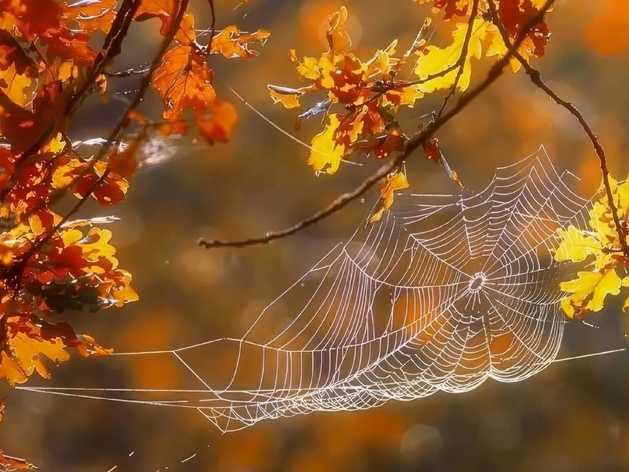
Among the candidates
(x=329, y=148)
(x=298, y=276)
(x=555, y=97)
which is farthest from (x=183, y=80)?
(x=298, y=276)

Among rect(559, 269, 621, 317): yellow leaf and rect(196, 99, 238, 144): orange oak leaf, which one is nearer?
rect(196, 99, 238, 144): orange oak leaf

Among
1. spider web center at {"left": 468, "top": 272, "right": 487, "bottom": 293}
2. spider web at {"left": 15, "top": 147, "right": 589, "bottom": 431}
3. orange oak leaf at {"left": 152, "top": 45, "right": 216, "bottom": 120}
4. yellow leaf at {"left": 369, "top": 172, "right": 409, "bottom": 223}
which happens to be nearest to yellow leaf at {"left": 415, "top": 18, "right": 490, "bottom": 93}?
yellow leaf at {"left": 369, "top": 172, "right": 409, "bottom": 223}

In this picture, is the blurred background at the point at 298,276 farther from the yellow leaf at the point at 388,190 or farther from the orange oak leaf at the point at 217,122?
the orange oak leaf at the point at 217,122

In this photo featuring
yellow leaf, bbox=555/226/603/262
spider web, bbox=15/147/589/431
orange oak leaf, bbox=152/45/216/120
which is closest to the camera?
orange oak leaf, bbox=152/45/216/120

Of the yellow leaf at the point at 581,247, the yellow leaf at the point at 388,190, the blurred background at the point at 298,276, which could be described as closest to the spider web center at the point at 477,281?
the blurred background at the point at 298,276

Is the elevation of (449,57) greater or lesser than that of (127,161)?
greater

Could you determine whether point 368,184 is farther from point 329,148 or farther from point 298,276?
point 298,276

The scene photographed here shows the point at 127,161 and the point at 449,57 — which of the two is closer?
the point at 127,161

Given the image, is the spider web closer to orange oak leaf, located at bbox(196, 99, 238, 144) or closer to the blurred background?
the blurred background
